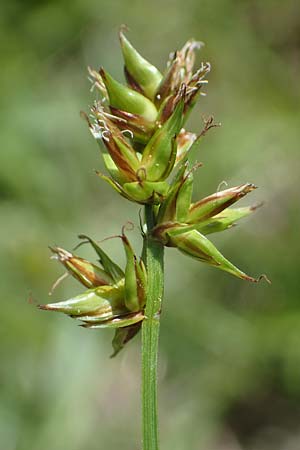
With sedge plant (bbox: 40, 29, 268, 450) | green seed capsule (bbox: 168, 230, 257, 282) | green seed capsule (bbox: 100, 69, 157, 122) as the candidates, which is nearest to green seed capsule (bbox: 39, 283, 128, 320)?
sedge plant (bbox: 40, 29, 268, 450)

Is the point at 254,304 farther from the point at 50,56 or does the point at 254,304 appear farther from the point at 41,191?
the point at 50,56

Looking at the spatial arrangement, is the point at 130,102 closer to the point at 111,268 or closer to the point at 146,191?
the point at 146,191

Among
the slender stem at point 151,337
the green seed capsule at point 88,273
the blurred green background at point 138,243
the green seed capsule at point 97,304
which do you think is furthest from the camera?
the blurred green background at point 138,243

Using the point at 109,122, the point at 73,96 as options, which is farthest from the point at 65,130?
the point at 109,122

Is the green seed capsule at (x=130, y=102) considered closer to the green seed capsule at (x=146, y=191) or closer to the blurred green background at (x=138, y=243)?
the green seed capsule at (x=146, y=191)

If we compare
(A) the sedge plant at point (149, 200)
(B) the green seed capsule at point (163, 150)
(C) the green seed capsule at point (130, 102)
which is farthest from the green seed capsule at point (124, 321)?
(C) the green seed capsule at point (130, 102)

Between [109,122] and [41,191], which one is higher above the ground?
[41,191]
